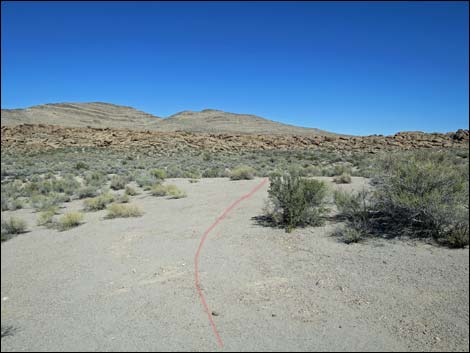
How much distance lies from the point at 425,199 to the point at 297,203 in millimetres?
2930

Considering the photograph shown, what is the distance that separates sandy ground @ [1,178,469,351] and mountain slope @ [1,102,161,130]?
223 ft

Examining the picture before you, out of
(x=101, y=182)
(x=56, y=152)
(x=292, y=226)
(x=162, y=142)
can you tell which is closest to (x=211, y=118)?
(x=162, y=142)

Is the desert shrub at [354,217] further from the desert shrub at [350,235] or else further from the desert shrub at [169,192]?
the desert shrub at [169,192]

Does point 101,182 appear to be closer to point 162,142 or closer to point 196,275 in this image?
point 196,275

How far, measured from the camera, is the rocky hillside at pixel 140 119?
74.8 meters

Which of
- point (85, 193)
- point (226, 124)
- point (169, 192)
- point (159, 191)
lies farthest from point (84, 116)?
point (169, 192)

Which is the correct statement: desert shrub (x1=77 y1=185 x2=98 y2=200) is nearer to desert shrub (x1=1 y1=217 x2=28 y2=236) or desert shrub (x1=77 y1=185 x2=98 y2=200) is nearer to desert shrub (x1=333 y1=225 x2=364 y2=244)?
desert shrub (x1=1 y1=217 x2=28 y2=236)

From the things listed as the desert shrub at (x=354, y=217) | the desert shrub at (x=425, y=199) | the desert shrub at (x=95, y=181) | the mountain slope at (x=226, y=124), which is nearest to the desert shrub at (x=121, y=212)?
the desert shrub at (x=95, y=181)

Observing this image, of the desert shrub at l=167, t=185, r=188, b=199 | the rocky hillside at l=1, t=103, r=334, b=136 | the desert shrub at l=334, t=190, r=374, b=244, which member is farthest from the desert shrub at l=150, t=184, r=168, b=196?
the rocky hillside at l=1, t=103, r=334, b=136

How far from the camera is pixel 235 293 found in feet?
16.6

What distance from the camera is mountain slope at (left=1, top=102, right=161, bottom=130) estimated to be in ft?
232

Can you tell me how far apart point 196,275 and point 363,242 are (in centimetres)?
361

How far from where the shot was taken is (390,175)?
27.1ft

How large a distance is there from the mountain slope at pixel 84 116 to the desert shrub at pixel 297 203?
68.1 metres
